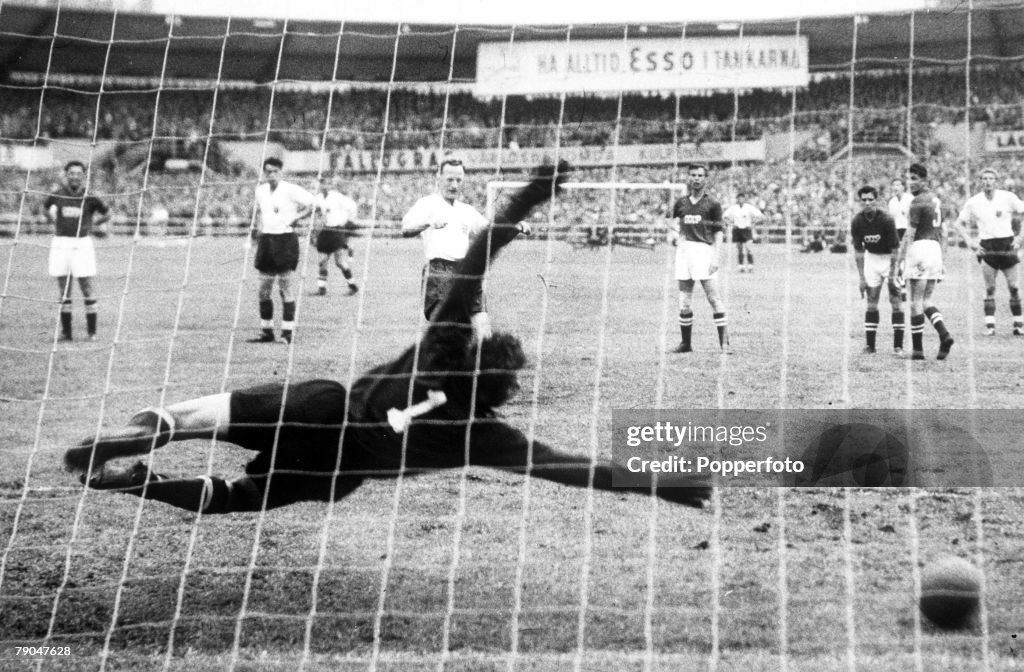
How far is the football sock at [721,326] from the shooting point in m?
9.04

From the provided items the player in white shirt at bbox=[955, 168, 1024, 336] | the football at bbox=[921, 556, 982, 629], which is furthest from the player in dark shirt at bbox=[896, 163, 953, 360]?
the football at bbox=[921, 556, 982, 629]

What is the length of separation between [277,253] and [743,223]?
325 inches

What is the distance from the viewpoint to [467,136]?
22953 mm

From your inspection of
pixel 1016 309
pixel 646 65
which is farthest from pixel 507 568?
pixel 646 65

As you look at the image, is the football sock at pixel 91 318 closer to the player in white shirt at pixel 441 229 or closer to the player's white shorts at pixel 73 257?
the player's white shorts at pixel 73 257

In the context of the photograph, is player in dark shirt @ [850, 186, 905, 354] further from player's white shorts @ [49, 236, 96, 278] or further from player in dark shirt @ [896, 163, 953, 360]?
player's white shorts @ [49, 236, 96, 278]

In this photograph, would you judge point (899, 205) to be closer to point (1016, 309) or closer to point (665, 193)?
point (1016, 309)

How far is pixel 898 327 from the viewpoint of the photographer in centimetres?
898

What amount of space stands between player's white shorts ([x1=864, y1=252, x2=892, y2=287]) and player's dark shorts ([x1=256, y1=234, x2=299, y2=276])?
5268 mm

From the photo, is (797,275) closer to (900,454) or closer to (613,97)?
(900,454)

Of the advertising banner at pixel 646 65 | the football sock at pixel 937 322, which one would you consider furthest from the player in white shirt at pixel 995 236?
the advertising banner at pixel 646 65

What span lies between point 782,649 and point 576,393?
393 cm

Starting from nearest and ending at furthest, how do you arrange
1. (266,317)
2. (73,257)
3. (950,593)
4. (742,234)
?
(950,593)
(73,257)
(266,317)
(742,234)

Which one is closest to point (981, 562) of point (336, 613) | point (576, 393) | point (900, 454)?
point (900, 454)
